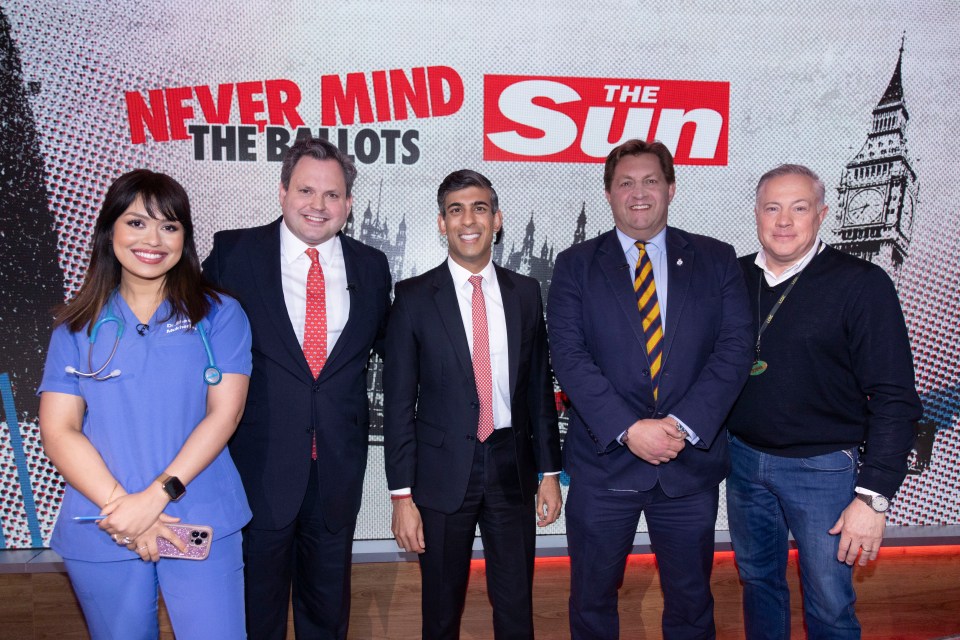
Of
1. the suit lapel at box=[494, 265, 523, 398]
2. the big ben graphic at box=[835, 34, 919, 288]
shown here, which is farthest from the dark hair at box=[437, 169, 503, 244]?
the big ben graphic at box=[835, 34, 919, 288]

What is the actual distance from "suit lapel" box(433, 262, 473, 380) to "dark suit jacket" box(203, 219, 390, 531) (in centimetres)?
29

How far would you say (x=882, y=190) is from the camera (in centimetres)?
346

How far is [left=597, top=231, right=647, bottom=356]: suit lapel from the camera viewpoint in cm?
249

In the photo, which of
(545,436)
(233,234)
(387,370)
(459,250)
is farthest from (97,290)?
(545,436)

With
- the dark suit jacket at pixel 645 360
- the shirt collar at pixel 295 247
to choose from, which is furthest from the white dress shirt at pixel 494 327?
the shirt collar at pixel 295 247

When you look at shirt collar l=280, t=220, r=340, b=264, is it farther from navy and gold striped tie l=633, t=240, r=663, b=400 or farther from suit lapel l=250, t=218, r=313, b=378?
navy and gold striped tie l=633, t=240, r=663, b=400

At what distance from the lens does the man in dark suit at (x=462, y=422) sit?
249 cm

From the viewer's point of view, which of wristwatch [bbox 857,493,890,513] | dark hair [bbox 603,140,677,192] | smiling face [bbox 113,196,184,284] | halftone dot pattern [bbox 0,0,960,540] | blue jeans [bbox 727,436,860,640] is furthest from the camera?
halftone dot pattern [bbox 0,0,960,540]

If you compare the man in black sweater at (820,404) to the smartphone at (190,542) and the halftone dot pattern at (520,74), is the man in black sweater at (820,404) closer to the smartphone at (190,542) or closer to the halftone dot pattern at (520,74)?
the halftone dot pattern at (520,74)

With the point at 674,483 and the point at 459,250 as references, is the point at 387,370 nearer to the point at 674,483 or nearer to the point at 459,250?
the point at 459,250

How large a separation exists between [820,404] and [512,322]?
1190 millimetres

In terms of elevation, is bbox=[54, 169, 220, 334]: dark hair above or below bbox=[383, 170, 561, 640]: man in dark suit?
above

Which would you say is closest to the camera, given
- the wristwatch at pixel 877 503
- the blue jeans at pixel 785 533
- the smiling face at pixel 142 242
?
the smiling face at pixel 142 242

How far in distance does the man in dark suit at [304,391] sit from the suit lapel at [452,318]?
272 mm
